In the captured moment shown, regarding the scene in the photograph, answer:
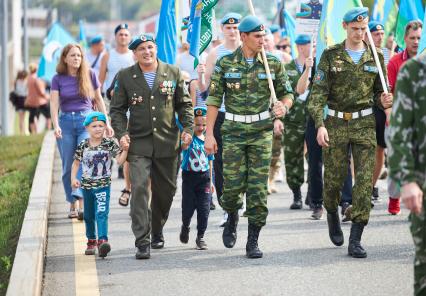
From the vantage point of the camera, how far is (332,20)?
471 inches

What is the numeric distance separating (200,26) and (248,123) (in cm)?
277

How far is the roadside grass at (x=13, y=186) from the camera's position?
32.3 feet

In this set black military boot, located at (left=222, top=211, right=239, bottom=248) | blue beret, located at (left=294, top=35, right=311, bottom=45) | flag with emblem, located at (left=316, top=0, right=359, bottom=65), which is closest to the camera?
black military boot, located at (left=222, top=211, right=239, bottom=248)

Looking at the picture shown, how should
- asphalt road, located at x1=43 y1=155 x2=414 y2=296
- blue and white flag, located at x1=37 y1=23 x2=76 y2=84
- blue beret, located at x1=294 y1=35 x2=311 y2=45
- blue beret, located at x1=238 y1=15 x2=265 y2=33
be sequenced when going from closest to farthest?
asphalt road, located at x1=43 y1=155 x2=414 y2=296 < blue beret, located at x1=238 y1=15 x2=265 y2=33 < blue beret, located at x1=294 y1=35 x2=311 y2=45 < blue and white flag, located at x1=37 y1=23 x2=76 y2=84

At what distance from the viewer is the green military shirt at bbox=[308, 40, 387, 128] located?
1004 cm

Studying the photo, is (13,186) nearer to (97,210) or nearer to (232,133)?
(97,210)

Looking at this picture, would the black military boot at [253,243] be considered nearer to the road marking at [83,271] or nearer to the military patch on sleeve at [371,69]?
the road marking at [83,271]

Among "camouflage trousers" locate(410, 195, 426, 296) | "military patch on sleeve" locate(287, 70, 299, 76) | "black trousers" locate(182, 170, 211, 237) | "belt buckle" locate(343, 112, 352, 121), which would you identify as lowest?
"black trousers" locate(182, 170, 211, 237)

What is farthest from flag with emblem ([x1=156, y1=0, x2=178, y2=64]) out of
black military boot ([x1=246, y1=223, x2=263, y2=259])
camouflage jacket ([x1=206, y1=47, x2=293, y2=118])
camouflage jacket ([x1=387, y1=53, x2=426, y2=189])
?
camouflage jacket ([x1=387, y1=53, x2=426, y2=189])

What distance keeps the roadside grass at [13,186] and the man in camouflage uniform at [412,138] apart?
325 centimetres

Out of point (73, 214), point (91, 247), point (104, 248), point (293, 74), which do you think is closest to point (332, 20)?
point (293, 74)

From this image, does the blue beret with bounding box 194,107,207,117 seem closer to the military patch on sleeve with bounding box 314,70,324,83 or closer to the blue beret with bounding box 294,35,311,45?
the military patch on sleeve with bounding box 314,70,324,83

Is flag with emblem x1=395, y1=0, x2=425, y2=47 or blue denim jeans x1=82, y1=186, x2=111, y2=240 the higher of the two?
flag with emblem x1=395, y1=0, x2=425, y2=47

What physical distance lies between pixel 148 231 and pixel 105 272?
755 millimetres
